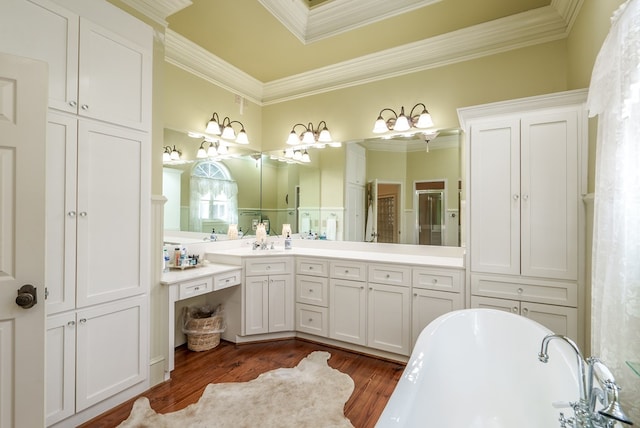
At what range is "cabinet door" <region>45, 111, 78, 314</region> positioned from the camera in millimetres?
1736

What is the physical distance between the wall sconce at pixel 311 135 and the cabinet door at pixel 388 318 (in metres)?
1.79

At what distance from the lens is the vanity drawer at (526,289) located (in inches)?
81.3

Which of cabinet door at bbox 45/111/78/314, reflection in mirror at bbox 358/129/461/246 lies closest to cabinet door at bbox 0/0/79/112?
cabinet door at bbox 45/111/78/314

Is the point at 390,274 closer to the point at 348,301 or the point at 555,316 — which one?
the point at 348,301

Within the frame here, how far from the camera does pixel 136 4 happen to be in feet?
7.05

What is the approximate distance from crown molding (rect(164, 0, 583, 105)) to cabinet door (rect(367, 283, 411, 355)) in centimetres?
219

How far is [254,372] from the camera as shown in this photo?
2500mm

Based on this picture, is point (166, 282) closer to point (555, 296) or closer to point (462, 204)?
point (462, 204)

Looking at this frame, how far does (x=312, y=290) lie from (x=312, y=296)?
60 millimetres

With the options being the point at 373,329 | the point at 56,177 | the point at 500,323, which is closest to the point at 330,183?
the point at 373,329

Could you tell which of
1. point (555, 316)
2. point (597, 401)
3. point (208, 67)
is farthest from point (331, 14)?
point (597, 401)

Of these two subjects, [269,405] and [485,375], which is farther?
[269,405]

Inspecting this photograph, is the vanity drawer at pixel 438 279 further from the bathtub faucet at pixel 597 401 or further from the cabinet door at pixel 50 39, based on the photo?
the cabinet door at pixel 50 39

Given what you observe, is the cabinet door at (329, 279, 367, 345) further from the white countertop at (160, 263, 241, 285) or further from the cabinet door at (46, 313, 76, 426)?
the cabinet door at (46, 313, 76, 426)
